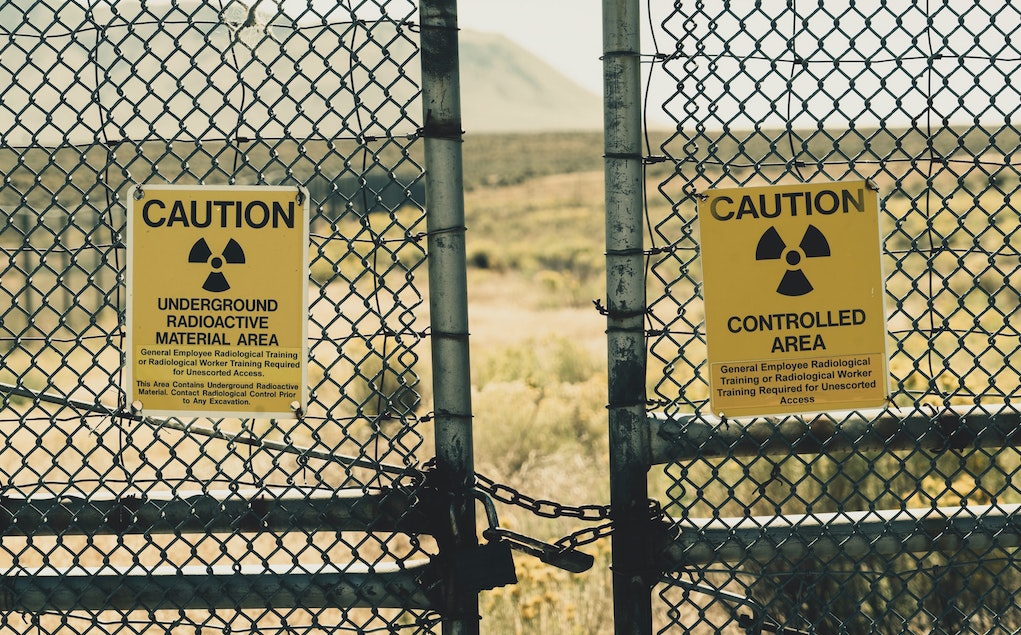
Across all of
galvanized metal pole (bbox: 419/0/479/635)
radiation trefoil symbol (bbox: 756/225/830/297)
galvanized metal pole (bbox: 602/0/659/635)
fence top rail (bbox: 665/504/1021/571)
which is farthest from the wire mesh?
radiation trefoil symbol (bbox: 756/225/830/297)

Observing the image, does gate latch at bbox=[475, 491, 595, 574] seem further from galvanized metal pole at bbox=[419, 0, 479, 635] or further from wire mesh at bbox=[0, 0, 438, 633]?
wire mesh at bbox=[0, 0, 438, 633]

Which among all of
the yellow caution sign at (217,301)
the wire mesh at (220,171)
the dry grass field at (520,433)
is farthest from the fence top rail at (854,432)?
the yellow caution sign at (217,301)

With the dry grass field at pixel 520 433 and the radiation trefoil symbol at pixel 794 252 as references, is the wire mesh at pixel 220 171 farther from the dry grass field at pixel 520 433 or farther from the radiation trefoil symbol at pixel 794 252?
the radiation trefoil symbol at pixel 794 252

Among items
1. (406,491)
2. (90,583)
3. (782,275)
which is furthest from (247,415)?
(782,275)

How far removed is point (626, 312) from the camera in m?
2.11

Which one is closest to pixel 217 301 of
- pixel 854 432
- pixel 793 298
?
pixel 793 298

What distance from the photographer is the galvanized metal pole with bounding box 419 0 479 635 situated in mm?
2066

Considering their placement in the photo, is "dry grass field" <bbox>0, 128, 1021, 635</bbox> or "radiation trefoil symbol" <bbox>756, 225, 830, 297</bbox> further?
"dry grass field" <bbox>0, 128, 1021, 635</bbox>

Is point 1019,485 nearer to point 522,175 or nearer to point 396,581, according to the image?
point 396,581

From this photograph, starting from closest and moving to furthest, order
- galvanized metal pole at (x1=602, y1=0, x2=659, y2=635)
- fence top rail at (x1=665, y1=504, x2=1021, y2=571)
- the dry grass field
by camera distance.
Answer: galvanized metal pole at (x1=602, y1=0, x2=659, y2=635), fence top rail at (x1=665, y1=504, x2=1021, y2=571), the dry grass field

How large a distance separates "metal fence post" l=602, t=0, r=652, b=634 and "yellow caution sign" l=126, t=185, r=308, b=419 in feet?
2.34

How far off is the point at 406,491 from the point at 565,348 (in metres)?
7.92

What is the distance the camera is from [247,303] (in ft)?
6.91

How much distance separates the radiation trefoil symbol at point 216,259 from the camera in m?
2.10
